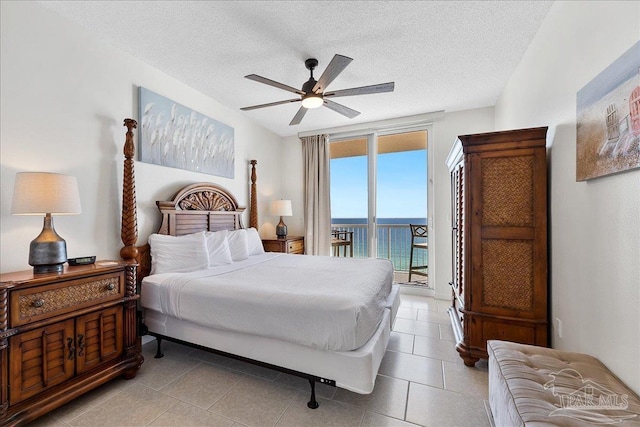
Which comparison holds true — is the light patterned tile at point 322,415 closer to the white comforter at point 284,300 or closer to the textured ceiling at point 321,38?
the white comforter at point 284,300

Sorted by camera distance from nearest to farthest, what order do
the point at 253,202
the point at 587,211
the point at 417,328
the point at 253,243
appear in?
the point at 587,211
the point at 417,328
the point at 253,243
the point at 253,202

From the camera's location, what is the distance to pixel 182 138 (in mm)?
3141

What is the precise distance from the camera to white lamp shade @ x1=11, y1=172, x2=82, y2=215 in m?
1.67

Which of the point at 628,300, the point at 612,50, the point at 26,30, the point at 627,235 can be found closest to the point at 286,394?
the point at 628,300

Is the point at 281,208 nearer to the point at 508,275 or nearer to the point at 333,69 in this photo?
the point at 333,69

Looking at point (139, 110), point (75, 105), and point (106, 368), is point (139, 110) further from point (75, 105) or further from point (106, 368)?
point (106, 368)

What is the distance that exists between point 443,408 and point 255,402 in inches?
49.6

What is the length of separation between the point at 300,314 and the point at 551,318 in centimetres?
191

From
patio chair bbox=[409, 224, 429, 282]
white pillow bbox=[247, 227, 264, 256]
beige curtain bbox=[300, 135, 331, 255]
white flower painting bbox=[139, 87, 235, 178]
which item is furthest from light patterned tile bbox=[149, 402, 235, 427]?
patio chair bbox=[409, 224, 429, 282]

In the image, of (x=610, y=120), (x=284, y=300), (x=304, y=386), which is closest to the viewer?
(x=610, y=120)

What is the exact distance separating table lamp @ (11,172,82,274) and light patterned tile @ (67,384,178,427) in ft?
3.17

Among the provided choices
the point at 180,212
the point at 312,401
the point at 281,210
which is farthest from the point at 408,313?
the point at 180,212

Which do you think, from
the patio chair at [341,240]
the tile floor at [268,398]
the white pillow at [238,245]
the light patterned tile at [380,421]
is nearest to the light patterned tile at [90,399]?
the tile floor at [268,398]

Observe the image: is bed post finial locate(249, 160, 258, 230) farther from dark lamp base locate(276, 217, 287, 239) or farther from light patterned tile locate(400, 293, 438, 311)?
light patterned tile locate(400, 293, 438, 311)
